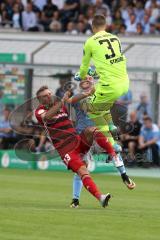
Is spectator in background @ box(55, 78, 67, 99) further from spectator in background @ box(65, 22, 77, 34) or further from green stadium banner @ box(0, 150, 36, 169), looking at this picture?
spectator in background @ box(65, 22, 77, 34)

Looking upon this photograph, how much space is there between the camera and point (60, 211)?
43.6 ft

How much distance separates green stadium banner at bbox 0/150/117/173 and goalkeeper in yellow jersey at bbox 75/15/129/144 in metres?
9.63

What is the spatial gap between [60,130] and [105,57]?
138cm

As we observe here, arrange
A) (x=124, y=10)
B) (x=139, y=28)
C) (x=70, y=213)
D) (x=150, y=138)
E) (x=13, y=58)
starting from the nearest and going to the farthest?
1. (x=70, y=213)
2. (x=150, y=138)
3. (x=13, y=58)
4. (x=139, y=28)
5. (x=124, y=10)

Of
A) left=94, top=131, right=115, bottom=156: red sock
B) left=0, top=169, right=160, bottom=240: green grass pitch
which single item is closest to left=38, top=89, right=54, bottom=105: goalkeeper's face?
left=94, top=131, right=115, bottom=156: red sock

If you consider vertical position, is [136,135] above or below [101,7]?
below

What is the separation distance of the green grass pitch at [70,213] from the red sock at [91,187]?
0.27m

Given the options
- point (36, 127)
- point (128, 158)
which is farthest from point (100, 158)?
point (36, 127)

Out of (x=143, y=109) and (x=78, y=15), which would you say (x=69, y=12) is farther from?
(x=143, y=109)

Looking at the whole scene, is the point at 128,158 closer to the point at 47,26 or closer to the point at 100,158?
the point at 100,158

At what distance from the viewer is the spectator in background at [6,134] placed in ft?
87.3

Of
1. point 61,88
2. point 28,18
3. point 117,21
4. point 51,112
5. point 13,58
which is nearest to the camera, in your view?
point 51,112

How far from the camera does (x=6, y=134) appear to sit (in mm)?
26641

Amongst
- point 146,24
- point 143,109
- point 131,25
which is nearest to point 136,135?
point 143,109
